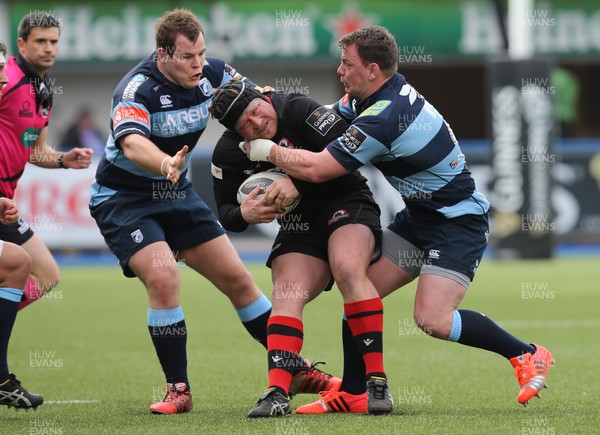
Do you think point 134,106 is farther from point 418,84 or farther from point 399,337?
point 418,84

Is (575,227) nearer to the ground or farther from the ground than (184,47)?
nearer to the ground

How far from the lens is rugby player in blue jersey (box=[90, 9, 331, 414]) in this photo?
6.60 meters

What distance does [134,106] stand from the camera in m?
6.63

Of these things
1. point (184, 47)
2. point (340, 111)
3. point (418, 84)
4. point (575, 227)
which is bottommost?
point (575, 227)

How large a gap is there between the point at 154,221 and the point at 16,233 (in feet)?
4.24

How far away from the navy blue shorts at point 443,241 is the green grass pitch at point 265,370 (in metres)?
0.82

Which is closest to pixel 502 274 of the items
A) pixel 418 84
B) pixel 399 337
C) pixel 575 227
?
pixel 575 227

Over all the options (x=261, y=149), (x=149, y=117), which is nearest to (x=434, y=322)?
(x=261, y=149)

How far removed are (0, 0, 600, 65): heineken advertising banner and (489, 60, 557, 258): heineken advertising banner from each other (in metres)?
5.40

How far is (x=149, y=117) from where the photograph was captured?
6719 mm

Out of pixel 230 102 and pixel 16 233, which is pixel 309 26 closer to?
pixel 16 233

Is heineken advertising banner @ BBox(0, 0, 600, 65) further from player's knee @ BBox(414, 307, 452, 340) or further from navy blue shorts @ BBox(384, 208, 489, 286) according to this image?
player's knee @ BBox(414, 307, 452, 340)

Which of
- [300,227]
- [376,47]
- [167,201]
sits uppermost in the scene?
[376,47]

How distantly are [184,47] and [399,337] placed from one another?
4236mm
